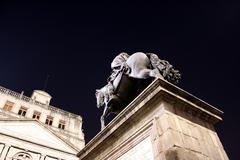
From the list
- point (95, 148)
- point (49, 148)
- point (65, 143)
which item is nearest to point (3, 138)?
point (49, 148)

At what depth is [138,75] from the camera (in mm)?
4211

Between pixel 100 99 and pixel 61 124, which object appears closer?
pixel 100 99

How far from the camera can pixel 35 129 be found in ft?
81.1

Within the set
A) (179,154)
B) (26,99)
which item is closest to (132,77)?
(179,154)

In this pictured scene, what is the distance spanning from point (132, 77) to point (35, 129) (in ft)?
77.4

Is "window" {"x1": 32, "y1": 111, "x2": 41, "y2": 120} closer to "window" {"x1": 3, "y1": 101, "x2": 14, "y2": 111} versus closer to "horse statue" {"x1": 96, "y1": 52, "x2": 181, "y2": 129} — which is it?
"window" {"x1": 3, "y1": 101, "x2": 14, "y2": 111}

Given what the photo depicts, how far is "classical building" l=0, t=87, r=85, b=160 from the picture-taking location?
72.2 feet

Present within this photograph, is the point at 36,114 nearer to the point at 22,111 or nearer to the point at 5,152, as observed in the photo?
the point at 22,111

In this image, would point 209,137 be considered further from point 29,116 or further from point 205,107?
point 29,116

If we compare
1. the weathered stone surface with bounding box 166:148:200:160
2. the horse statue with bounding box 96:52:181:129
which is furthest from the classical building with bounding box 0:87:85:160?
the weathered stone surface with bounding box 166:148:200:160

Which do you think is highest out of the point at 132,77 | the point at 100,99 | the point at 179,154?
the point at 100,99

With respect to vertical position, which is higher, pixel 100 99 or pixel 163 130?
pixel 100 99

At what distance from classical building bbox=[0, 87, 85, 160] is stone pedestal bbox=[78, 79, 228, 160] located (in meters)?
21.2

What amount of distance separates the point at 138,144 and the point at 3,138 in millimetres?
22729
